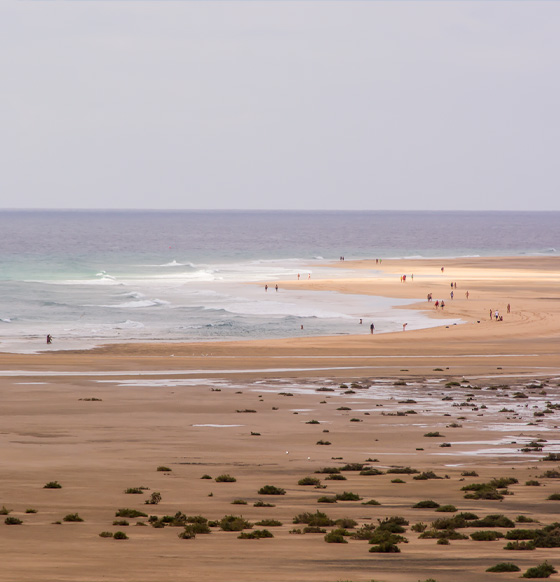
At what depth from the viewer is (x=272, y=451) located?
25234 mm

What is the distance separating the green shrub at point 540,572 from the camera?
12070 millimetres

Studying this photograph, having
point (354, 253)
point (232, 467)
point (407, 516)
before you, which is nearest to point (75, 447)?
point (232, 467)

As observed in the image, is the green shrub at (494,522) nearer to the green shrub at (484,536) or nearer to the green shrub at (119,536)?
the green shrub at (484,536)

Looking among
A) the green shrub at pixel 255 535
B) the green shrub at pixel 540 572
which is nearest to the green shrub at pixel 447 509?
the green shrub at pixel 255 535

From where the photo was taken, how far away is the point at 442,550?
46.8 feet

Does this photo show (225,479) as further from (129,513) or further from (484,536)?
(484,536)

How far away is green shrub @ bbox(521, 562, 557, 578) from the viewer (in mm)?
12070

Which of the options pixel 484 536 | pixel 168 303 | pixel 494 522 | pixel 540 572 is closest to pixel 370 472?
pixel 494 522

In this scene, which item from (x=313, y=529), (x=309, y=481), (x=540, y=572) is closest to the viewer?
(x=540, y=572)

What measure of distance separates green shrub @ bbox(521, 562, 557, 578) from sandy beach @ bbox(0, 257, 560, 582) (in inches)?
13.8

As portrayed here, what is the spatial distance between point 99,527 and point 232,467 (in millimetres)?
7041

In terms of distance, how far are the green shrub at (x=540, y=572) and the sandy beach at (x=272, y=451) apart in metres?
0.35

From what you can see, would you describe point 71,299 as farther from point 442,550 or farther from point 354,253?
point 354,253

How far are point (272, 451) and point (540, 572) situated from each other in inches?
540
